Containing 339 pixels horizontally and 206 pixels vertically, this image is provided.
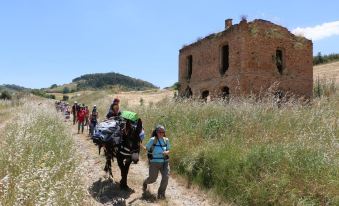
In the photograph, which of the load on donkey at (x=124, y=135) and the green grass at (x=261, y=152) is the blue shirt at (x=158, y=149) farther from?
the green grass at (x=261, y=152)

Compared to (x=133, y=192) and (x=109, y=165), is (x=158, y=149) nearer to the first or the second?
(x=133, y=192)

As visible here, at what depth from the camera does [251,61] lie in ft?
59.3

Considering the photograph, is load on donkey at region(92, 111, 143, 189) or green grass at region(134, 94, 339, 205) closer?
green grass at region(134, 94, 339, 205)

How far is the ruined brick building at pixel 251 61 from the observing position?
1806cm

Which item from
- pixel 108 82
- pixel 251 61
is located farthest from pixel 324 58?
pixel 108 82

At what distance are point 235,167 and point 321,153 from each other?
5.64 feet

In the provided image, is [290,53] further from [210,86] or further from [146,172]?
[146,172]

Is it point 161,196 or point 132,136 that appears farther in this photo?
point 161,196

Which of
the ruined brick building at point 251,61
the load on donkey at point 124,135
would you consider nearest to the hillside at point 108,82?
the ruined brick building at point 251,61

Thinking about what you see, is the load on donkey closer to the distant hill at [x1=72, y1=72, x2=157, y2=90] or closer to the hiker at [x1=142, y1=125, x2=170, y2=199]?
the hiker at [x1=142, y1=125, x2=170, y2=199]

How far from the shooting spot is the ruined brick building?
18.1 meters

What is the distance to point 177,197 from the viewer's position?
7.78 metres

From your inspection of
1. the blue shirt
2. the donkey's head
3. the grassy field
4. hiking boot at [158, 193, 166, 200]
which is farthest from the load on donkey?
the grassy field

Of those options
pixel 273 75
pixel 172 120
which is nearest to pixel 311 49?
pixel 273 75
